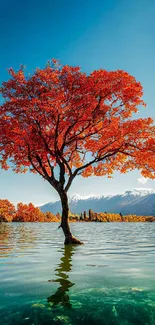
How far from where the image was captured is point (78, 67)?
67.4 ft

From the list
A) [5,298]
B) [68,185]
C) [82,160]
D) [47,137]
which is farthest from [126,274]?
[82,160]

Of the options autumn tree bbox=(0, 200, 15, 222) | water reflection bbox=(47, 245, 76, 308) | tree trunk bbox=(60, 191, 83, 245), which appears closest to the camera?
water reflection bbox=(47, 245, 76, 308)

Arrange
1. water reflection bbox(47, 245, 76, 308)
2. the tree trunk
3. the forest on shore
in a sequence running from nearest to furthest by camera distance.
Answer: water reflection bbox(47, 245, 76, 308), the tree trunk, the forest on shore

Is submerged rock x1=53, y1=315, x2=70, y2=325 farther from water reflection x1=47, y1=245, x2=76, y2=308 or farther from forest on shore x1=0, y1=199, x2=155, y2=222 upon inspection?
forest on shore x1=0, y1=199, x2=155, y2=222

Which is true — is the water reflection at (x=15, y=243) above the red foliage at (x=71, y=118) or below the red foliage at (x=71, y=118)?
below

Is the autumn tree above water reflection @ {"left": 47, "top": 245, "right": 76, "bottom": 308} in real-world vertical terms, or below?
above

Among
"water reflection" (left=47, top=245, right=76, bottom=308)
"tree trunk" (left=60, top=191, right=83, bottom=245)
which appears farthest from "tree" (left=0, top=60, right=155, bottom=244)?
"water reflection" (left=47, top=245, right=76, bottom=308)

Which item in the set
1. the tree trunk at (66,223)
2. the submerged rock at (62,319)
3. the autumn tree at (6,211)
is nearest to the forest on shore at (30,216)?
the autumn tree at (6,211)

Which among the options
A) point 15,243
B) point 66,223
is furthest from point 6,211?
point 66,223

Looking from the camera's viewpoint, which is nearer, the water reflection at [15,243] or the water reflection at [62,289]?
the water reflection at [62,289]

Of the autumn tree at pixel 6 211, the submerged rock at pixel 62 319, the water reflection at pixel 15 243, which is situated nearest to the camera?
the submerged rock at pixel 62 319

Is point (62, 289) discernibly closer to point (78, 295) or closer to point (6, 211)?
point (78, 295)

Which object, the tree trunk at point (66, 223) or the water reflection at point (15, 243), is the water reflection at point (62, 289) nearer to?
the water reflection at point (15, 243)

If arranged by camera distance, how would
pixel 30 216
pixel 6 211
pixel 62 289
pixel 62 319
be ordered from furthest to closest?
pixel 30 216, pixel 6 211, pixel 62 289, pixel 62 319
